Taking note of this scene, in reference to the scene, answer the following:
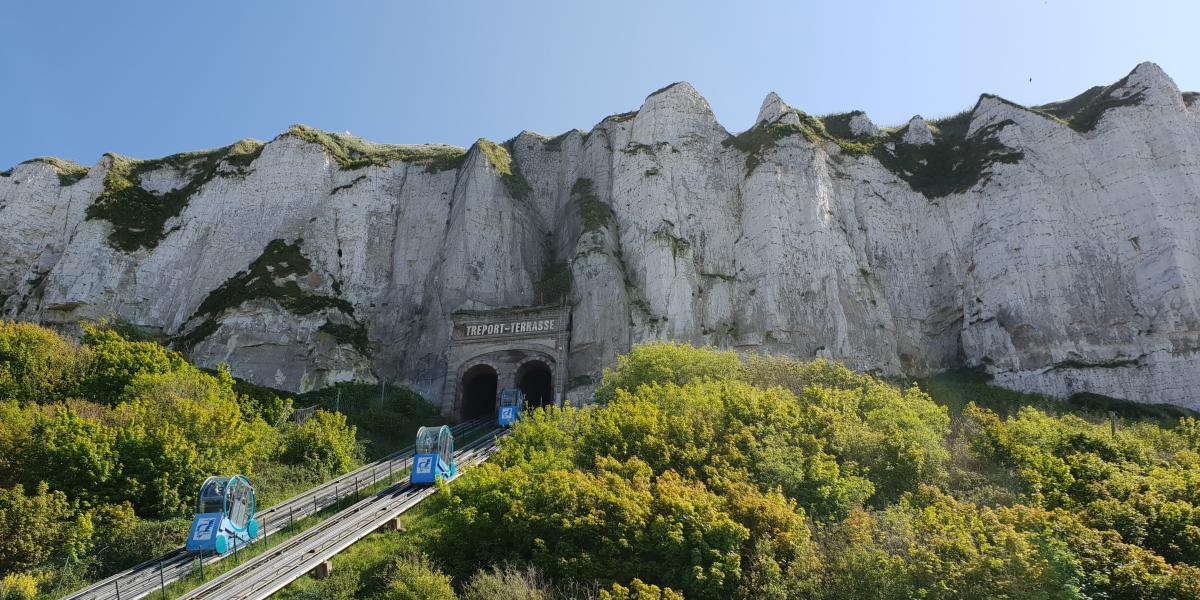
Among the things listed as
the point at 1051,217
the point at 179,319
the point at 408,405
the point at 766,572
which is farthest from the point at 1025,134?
the point at 179,319

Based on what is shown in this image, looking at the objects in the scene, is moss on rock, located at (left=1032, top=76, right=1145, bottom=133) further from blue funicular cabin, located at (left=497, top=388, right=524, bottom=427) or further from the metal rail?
the metal rail

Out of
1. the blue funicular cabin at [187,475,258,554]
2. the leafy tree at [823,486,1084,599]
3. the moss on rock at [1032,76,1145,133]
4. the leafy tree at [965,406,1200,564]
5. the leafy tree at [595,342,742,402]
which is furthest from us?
the moss on rock at [1032,76,1145,133]

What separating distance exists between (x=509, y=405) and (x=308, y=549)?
2072 centimetres

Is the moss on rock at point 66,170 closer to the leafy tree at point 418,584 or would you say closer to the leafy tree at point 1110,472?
the leafy tree at point 418,584

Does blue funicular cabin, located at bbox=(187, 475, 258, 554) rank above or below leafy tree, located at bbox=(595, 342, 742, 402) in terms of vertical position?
below

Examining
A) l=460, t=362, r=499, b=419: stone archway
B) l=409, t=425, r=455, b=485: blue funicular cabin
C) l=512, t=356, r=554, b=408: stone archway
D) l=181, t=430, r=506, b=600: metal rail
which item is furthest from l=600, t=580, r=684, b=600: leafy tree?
l=512, t=356, r=554, b=408: stone archway

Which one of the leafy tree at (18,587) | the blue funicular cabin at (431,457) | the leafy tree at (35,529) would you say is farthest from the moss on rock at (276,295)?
the leafy tree at (18,587)

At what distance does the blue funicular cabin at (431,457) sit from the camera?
90.5 ft

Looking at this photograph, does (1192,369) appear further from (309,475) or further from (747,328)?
(309,475)

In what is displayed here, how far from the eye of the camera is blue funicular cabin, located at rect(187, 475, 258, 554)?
71.5 ft

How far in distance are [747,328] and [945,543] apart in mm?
29913

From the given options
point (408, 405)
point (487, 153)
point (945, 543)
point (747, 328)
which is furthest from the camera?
point (487, 153)

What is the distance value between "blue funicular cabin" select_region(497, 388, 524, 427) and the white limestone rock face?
3465mm

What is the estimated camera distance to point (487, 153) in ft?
189
